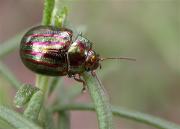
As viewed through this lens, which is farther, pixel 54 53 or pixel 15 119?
pixel 54 53

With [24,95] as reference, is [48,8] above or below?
above

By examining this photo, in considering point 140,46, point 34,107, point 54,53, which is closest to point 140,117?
point 54,53

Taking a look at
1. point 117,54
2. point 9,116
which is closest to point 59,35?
point 9,116

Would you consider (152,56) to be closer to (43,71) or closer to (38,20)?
(38,20)

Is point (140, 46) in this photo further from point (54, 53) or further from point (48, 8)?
point (48, 8)

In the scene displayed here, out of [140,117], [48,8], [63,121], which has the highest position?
[48,8]

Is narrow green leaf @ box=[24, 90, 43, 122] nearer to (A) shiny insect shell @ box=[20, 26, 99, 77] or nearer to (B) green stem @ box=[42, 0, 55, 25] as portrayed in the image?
(A) shiny insect shell @ box=[20, 26, 99, 77]

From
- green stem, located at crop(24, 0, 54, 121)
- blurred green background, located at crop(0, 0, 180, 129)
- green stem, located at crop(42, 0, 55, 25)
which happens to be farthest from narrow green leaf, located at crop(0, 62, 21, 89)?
blurred green background, located at crop(0, 0, 180, 129)
